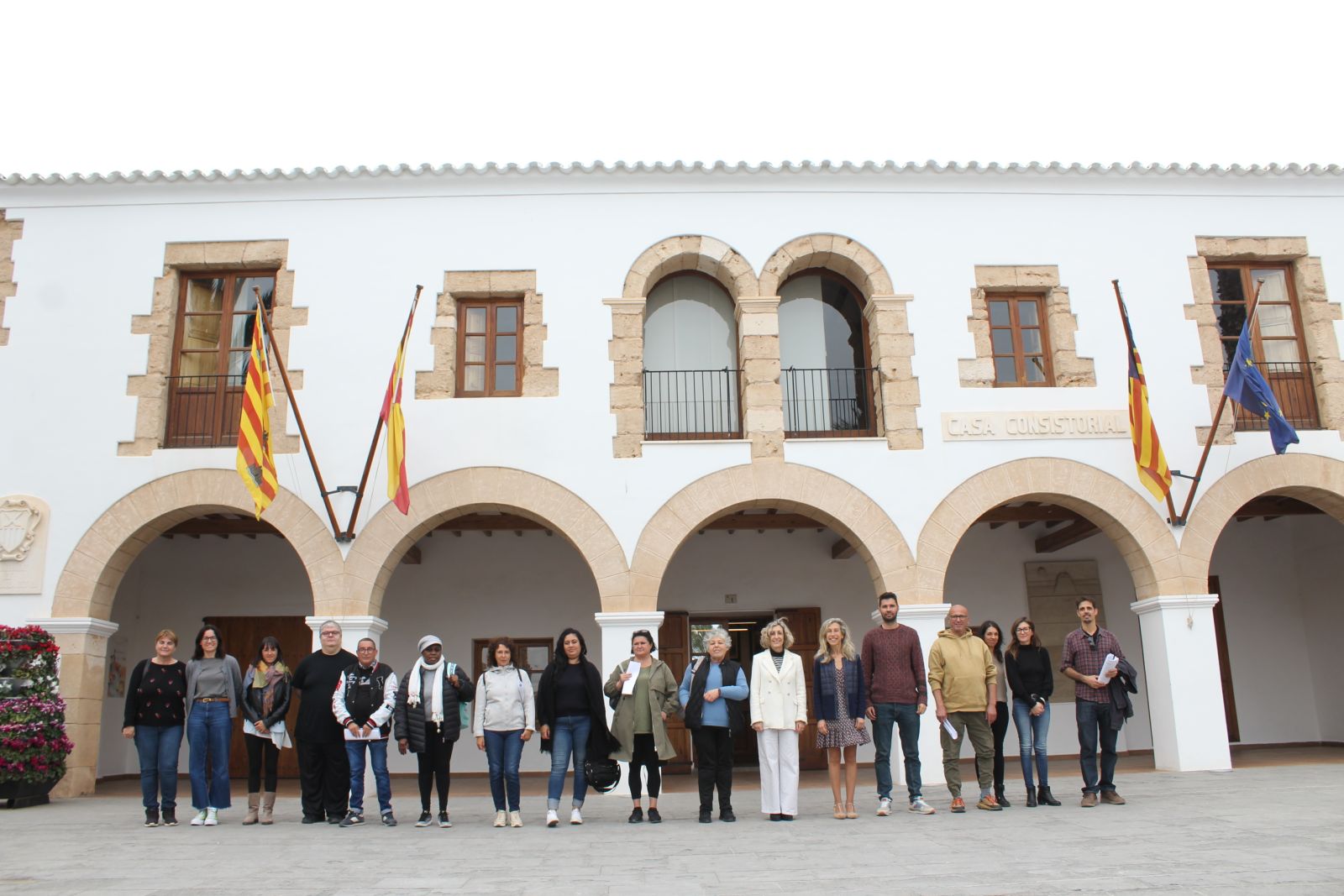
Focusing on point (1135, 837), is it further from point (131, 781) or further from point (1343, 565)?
point (131, 781)

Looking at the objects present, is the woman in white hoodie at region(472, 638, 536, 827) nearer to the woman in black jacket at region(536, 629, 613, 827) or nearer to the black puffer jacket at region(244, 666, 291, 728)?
the woman in black jacket at region(536, 629, 613, 827)

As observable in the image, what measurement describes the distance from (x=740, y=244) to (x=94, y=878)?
313 inches

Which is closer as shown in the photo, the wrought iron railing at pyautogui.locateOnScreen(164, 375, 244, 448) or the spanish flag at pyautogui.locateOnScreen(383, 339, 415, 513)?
the spanish flag at pyautogui.locateOnScreen(383, 339, 415, 513)

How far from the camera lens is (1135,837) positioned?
637 cm

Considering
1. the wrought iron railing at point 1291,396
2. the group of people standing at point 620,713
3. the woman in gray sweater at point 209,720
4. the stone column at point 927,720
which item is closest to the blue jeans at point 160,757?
the group of people standing at point 620,713

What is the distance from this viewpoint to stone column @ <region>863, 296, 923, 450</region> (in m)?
10.6

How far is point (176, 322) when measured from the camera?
10906mm

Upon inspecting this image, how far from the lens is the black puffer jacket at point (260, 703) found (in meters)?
7.93

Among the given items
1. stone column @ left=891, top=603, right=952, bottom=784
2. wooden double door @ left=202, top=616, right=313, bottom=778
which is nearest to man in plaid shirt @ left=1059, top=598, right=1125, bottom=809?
stone column @ left=891, top=603, right=952, bottom=784

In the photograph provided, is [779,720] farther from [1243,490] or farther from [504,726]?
[1243,490]

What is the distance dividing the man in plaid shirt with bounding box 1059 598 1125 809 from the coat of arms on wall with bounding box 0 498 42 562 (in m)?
9.54

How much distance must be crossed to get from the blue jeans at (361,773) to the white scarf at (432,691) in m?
0.51

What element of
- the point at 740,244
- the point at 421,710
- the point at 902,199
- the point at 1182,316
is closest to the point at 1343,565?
the point at 1182,316

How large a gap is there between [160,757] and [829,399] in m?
7.14
